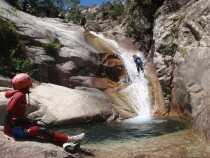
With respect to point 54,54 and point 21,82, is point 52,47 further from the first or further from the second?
point 21,82

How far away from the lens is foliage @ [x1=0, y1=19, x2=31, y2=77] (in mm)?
21156

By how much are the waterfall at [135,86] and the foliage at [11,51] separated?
17.6ft

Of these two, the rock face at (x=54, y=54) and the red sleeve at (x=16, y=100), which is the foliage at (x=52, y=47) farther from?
the red sleeve at (x=16, y=100)

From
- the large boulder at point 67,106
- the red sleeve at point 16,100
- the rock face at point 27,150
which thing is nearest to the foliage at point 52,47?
the large boulder at point 67,106

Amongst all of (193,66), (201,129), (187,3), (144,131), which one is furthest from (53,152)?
(187,3)

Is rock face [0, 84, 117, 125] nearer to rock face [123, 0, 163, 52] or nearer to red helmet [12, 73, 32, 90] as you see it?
red helmet [12, 73, 32, 90]

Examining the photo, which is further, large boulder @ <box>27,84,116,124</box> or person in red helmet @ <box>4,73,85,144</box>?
large boulder @ <box>27,84,116,124</box>

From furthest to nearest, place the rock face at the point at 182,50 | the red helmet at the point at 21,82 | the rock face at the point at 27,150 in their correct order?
the rock face at the point at 182,50
the red helmet at the point at 21,82
the rock face at the point at 27,150

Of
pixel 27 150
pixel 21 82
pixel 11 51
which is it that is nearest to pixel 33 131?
pixel 27 150

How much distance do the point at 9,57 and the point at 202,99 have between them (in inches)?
488

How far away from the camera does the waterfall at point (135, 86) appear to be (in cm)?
2141

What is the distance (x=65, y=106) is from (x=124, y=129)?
2.77 meters

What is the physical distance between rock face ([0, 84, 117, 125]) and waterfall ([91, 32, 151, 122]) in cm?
179

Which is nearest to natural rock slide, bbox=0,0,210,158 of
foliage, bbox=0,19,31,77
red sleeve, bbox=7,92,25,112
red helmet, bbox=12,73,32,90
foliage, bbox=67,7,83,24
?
foliage, bbox=0,19,31,77
